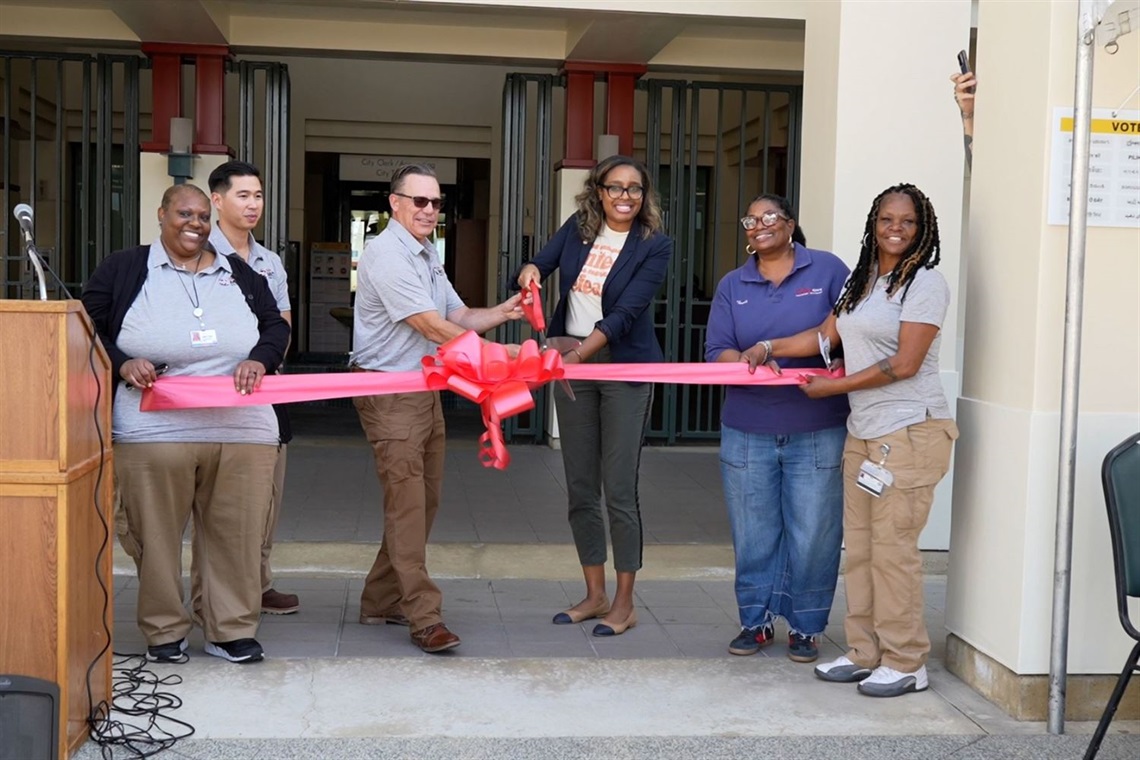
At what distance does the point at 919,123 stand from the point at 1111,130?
228 cm

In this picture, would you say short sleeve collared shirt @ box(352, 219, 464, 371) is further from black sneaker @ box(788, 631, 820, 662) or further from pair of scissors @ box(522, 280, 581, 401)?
black sneaker @ box(788, 631, 820, 662)

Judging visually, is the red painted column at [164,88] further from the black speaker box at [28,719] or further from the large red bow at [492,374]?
the black speaker box at [28,719]

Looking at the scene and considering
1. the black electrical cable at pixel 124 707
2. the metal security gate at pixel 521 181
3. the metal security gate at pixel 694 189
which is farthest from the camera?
the metal security gate at pixel 694 189

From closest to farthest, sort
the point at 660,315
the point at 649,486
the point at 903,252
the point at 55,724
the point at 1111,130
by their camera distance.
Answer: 1. the point at 55,724
2. the point at 1111,130
3. the point at 903,252
4. the point at 649,486
5. the point at 660,315

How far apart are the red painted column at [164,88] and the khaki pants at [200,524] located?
19.6ft

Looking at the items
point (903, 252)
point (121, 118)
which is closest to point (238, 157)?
point (121, 118)

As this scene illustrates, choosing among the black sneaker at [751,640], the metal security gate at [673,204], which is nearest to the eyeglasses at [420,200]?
the black sneaker at [751,640]

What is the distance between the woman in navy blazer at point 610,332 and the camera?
522 cm

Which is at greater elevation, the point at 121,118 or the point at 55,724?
the point at 121,118

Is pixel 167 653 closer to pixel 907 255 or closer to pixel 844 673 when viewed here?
pixel 844 673

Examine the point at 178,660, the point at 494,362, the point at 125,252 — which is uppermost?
the point at 125,252

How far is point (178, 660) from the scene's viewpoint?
15.7 ft

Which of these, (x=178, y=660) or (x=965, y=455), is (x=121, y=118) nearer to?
(x=178, y=660)

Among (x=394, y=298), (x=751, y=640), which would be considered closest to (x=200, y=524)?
(x=394, y=298)
